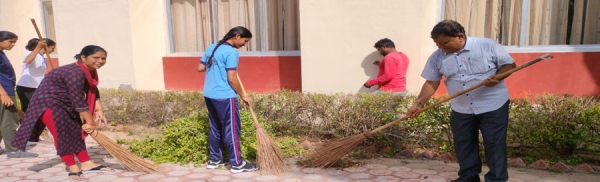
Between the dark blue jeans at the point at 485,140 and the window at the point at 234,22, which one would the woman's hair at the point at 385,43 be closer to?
the window at the point at 234,22

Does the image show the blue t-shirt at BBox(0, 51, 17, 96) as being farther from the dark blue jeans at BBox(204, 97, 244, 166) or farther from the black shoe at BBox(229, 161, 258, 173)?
the black shoe at BBox(229, 161, 258, 173)

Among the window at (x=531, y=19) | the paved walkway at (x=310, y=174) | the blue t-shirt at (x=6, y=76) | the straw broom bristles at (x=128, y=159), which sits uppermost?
the window at (x=531, y=19)

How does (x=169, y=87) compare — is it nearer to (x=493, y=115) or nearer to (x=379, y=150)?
(x=379, y=150)

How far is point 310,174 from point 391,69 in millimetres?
2112

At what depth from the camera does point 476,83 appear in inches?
123

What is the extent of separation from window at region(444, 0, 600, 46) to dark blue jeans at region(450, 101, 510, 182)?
3.18 m

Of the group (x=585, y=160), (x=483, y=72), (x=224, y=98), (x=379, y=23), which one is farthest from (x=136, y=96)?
(x=585, y=160)

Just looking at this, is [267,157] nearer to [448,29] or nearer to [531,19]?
[448,29]

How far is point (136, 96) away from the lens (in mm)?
6598

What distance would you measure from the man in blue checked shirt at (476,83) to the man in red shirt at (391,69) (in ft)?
6.58

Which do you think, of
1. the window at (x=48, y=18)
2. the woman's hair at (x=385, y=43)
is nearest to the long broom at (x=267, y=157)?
the woman's hair at (x=385, y=43)

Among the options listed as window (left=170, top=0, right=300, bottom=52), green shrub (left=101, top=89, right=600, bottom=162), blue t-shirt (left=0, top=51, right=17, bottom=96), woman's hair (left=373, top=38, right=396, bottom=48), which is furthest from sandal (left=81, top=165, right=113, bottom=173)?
window (left=170, top=0, right=300, bottom=52)

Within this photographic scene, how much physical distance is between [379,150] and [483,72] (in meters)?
1.84

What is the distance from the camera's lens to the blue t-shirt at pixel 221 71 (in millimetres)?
3757
